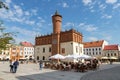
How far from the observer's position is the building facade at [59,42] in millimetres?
Result: 56000

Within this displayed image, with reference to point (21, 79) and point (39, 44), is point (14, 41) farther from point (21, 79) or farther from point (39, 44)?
point (39, 44)

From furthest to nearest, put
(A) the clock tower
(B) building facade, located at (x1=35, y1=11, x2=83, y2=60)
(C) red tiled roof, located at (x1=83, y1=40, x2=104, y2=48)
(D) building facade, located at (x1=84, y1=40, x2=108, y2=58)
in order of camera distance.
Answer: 1. (C) red tiled roof, located at (x1=83, y1=40, x2=104, y2=48)
2. (D) building facade, located at (x1=84, y1=40, x2=108, y2=58)
3. (A) the clock tower
4. (B) building facade, located at (x1=35, y1=11, x2=83, y2=60)

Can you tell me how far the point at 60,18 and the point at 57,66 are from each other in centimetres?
3344

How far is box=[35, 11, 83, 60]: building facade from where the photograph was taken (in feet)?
184

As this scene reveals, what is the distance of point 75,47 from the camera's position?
5600cm

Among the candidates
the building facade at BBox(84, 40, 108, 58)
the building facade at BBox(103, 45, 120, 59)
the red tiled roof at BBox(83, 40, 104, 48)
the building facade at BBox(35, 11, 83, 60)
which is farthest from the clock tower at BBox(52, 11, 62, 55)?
the building facade at BBox(103, 45, 120, 59)

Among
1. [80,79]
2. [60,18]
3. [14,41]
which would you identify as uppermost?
[60,18]

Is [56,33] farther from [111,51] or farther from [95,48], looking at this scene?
[111,51]

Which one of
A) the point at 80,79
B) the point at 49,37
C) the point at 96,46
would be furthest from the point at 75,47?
the point at 80,79

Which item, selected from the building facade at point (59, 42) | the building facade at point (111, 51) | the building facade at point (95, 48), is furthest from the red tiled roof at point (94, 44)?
the building facade at point (59, 42)

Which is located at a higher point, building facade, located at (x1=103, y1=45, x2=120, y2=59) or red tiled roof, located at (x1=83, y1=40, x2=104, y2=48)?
red tiled roof, located at (x1=83, y1=40, x2=104, y2=48)

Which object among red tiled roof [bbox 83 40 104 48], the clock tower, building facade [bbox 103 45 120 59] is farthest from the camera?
red tiled roof [bbox 83 40 104 48]

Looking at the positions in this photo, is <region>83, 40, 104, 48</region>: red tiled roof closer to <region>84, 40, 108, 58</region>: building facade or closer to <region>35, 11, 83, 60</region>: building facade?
<region>84, 40, 108, 58</region>: building facade

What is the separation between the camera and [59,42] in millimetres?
59344
